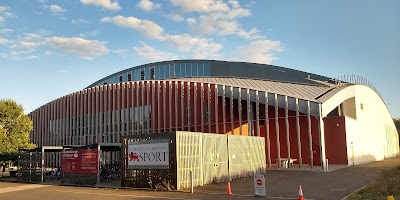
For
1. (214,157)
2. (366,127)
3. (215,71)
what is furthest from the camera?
(215,71)

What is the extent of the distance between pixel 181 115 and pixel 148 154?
19702mm

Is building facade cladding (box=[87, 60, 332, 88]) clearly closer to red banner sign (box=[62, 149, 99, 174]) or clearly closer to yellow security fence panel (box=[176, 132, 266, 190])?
yellow security fence panel (box=[176, 132, 266, 190])

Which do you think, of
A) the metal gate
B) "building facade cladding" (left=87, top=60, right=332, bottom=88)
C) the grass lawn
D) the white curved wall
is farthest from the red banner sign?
"building facade cladding" (left=87, top=60, right=332, bottom=88)

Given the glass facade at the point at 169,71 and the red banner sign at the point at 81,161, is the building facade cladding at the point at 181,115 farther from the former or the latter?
the glass facade at the point at 169,71

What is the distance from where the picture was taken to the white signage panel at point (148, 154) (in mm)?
20625

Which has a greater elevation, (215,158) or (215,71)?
(215,71)

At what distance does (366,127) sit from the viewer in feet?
146

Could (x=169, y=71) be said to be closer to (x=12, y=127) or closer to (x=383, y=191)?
(x=12, y=127)

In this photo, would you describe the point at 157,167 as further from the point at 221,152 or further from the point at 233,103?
the point at 233,103

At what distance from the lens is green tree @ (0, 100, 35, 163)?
36.6m

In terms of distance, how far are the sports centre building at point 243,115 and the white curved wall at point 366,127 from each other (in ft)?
0.33

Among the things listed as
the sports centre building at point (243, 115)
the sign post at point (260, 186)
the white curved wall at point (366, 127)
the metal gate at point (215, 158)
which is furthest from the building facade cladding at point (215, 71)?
the sign post at point (260, 186)

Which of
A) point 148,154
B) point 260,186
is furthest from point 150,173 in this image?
point 260,186

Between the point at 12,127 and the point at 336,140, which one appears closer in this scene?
the point at 336,140
